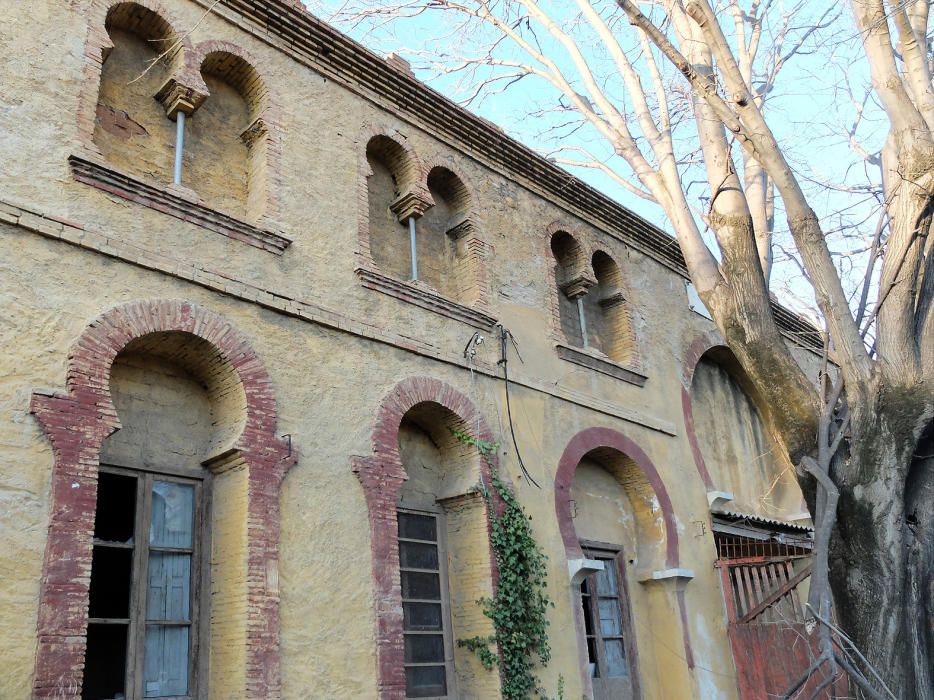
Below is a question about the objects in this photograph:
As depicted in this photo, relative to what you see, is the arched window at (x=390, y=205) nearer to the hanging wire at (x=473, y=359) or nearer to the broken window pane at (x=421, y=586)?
the hanging wire at (x=473, y=359)

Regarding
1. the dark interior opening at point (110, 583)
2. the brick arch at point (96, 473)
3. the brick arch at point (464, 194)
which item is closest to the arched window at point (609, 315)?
the brick arch at point (464, 194)

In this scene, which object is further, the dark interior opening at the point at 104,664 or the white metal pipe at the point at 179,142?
the white metal pipe at the point at 179,142

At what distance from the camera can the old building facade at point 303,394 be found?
6188mm

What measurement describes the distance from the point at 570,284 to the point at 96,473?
707 cm

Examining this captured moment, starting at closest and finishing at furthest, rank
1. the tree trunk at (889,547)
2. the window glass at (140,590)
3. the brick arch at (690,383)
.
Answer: the window glass at (140,590) → the tree trunk at (889,547) → the brick arch at (690,383)

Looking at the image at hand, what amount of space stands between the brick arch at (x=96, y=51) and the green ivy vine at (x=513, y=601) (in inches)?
171

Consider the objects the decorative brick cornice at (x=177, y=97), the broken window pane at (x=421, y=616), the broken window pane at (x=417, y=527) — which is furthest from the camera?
the broken window pane at (x=417, y=527)

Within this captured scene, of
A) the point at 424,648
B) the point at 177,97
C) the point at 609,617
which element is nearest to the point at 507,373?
the point at 424,648

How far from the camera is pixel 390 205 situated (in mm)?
9727

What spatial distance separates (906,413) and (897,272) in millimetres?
1241

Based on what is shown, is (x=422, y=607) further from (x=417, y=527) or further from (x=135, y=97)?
(x=135, y=97)

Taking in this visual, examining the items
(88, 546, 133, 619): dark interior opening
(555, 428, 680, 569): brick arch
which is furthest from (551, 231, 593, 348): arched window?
(88, 546, 133, 619): dark interior opening

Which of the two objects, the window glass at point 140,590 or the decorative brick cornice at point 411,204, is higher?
the decorative brick cornice at point 411,204

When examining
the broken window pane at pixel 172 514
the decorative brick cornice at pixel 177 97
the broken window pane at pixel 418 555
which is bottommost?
the broken window pane at pixel 418 555
